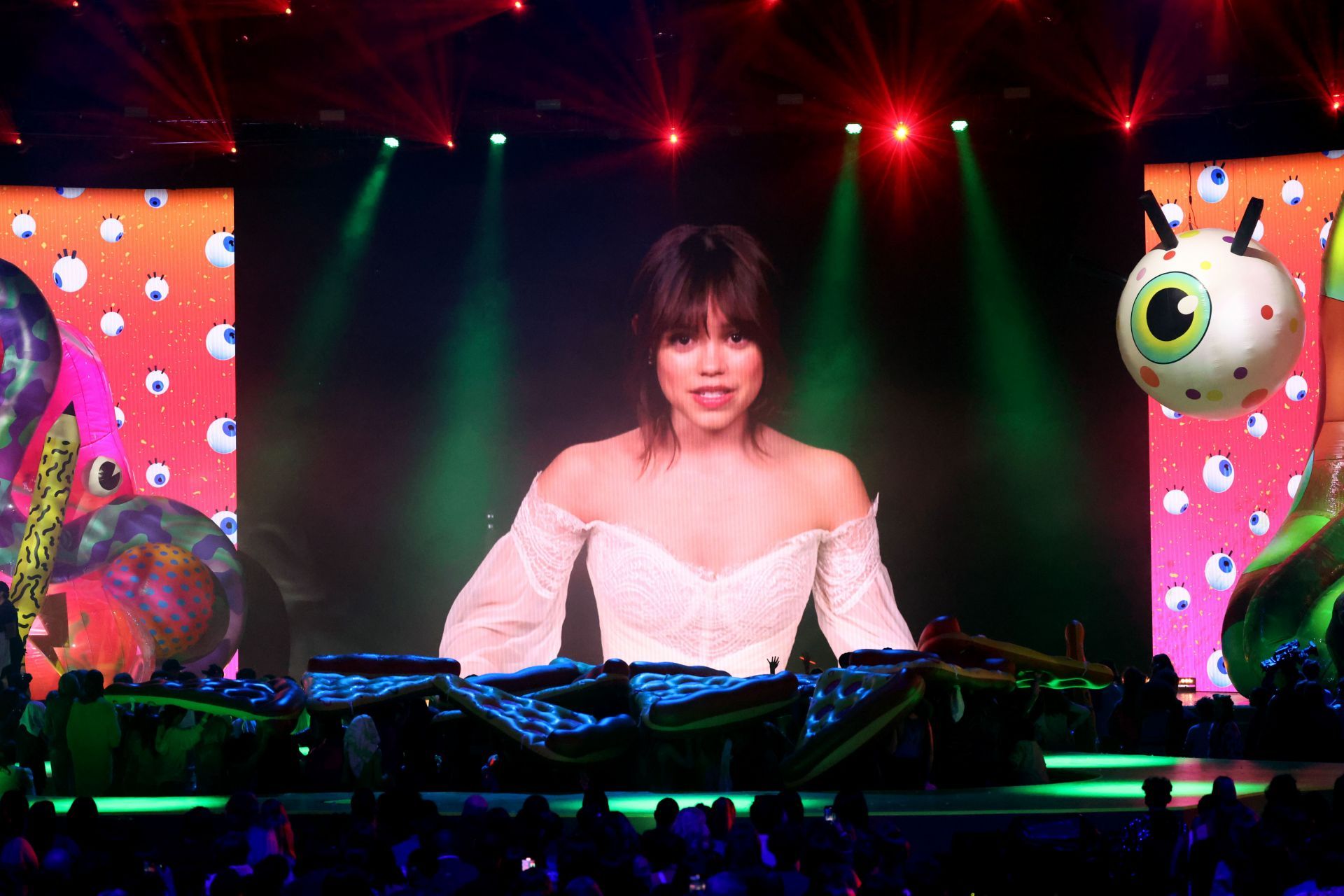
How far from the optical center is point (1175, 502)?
41.4 ft

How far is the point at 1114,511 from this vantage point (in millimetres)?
12328

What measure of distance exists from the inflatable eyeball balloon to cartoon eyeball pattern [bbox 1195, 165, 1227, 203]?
4318 mm

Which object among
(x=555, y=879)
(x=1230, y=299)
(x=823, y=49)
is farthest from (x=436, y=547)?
(x=555, y=879)

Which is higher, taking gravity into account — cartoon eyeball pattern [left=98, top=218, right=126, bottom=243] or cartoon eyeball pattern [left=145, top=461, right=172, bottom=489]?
cartoon eyeball pattern [left=98, top=218, right=126, bottom=243]

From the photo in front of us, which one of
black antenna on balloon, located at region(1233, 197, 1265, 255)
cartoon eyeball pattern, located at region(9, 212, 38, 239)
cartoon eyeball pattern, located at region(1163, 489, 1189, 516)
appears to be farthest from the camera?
cartoon eyeball pattern, located at region(9, 212, 38, 239)

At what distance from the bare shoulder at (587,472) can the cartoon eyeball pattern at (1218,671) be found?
17.4ft

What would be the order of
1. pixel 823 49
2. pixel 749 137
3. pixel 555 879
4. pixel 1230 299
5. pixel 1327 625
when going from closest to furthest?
pixel 555 879 < pixel 1230 299 < pixel 1327 625 < pixel 823 49 < pixel 749 137

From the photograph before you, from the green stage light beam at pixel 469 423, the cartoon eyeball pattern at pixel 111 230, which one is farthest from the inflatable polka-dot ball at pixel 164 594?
the cartoon eyeball pattern at pixel 111 230

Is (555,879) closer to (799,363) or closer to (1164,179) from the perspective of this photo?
(799,363)

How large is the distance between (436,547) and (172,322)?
337 cm

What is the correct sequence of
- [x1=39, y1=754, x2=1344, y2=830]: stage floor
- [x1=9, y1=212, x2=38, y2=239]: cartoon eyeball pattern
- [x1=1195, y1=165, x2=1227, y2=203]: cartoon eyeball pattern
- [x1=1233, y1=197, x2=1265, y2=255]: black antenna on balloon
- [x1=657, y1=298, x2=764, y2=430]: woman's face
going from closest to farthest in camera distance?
[x1=39, y1=754, x2=1344, y2=830]: stage floor, [x1=1233, y1=197, x2=1265, y2=255]: black antenna on balloon, [x1=657, y1=298, x2=764, y2=430]: woman's face, [x1=1195, y1=165, x2=1227, y2=203]: cartoon eyeball pattern, [x1=9, y1=212, x2=38, y2=239]: cartoon eyeball pattern

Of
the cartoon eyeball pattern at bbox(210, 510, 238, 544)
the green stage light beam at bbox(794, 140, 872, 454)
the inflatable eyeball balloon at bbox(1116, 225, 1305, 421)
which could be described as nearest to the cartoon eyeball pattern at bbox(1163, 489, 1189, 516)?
the green stage light beam at bbox(794, 140, 872, 454)

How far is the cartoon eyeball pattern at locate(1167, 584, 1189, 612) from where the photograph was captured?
12500 mm

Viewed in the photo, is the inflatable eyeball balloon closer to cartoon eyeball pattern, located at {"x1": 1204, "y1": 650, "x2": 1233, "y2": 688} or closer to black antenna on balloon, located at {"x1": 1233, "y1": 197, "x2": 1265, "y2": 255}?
black antenna on balloon, located at {"x1": 1233, "y1": 197, "x2": 1265, "y2": 255}
